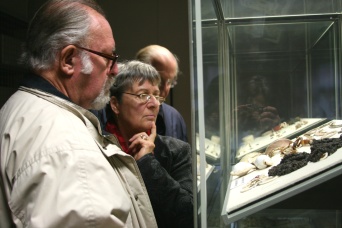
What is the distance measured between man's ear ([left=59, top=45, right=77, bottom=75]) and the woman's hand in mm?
383

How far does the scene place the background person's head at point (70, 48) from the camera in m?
1.04

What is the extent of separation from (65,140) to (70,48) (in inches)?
11.2

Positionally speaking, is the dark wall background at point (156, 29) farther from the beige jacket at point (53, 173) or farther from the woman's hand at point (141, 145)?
the beige jacket at point (53, 173)

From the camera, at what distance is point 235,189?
1.07 m

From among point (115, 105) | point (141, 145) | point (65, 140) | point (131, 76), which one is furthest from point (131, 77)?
point (65, 140)

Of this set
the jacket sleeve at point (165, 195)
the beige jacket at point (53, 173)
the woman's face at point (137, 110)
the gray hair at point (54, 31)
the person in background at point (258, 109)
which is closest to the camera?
the beige jacket at point (53, 173)

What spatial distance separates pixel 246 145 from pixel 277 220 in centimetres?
52

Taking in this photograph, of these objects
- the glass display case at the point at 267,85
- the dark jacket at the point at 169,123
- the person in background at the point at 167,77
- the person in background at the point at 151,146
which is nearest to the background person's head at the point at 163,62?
the person in background at the point at 167,77

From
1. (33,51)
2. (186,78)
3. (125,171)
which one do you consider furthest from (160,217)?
(186,78)

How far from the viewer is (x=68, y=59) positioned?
105 centimetres

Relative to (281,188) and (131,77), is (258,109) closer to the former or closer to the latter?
(131,77)

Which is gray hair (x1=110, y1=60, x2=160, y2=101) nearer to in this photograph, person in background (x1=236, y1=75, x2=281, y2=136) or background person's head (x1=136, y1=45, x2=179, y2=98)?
person in background (x1=236, y1=75, x2=281, y2=136)

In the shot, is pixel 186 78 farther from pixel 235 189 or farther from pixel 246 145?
pixel 235 189

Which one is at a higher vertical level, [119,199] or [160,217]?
[119,199]
